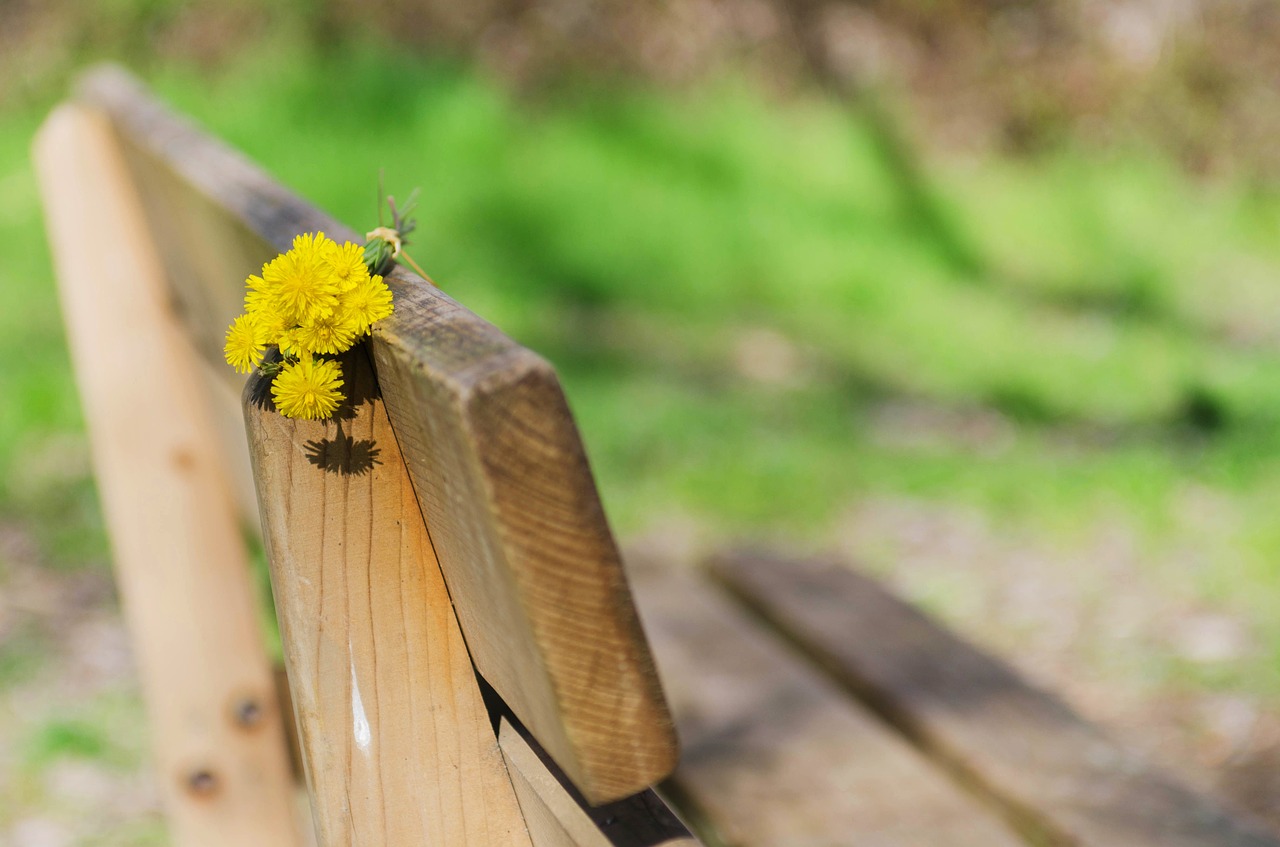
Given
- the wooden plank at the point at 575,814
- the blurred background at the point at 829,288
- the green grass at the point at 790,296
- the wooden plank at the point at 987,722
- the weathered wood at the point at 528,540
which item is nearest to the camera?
the weathered wood at the point at 528,540

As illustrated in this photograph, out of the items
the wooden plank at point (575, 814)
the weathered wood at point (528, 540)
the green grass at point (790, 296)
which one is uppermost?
the green grass at point (790, 296)

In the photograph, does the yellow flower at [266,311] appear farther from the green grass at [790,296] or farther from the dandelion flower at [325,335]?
the green grass at [790,296]

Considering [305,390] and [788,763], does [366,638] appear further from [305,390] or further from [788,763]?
[788,763]

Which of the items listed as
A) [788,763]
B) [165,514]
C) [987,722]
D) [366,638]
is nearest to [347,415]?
[366,638]

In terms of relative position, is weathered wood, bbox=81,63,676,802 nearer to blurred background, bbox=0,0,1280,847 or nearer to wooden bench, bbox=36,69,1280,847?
wooden bench, bbox=36,69,1280,847

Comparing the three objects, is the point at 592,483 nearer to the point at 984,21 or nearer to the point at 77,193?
the point at 77,193

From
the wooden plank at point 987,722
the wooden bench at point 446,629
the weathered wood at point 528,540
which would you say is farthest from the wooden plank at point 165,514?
the weathered wood at point 528,540

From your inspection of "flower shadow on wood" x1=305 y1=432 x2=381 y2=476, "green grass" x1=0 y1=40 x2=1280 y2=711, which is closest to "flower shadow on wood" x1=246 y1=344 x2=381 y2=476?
"flower shadow on wood" x1=305 y1=432 x2=381 y2=476
